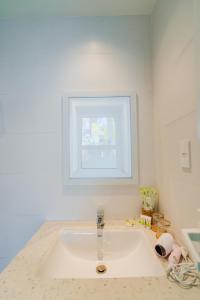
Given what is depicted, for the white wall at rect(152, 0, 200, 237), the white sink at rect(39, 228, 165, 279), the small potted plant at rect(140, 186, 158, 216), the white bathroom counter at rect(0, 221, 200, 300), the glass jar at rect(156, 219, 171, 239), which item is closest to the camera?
the white bathroom counter at rect(0, 221, 200, 300)

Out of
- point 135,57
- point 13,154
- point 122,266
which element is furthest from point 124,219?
point 135,57

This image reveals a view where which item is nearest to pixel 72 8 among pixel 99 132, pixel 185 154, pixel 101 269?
pixel 99 132

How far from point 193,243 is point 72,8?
1.38 metres

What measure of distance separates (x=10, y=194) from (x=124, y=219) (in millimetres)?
741

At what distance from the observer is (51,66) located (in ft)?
3.93

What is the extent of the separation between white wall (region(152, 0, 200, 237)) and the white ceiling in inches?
5.1

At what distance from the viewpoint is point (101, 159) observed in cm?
117

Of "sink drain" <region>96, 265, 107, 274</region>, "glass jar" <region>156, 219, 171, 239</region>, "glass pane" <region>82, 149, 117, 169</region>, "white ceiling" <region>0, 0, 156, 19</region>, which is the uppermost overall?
"white ceiling" <region>0, 0, 156, 19</region>

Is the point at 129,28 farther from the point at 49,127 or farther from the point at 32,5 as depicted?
the point at 49,127

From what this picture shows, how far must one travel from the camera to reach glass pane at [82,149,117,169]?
1166 millimetres

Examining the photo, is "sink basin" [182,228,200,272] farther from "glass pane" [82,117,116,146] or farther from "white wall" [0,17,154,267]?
"glass pane" [82,117,116,146]

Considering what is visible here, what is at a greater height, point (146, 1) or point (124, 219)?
point (146, 1)

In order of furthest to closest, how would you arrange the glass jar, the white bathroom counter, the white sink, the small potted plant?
the small potted plant < the glass jar < the white sink < the white bathroom counter

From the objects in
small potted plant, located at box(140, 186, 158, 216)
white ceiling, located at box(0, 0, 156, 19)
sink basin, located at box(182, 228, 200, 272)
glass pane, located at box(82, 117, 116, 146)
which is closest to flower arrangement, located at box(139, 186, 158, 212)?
small potted plant, located at box(140, 186, 158, 216)
